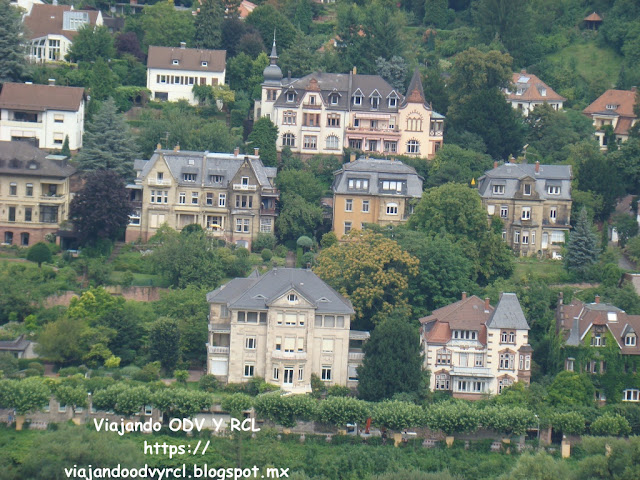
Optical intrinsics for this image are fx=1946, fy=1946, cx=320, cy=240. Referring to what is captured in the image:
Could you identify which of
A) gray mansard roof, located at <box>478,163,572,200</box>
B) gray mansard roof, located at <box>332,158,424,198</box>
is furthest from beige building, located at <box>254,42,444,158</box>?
gray mansard roof, located at <box>478,163,572,200</box>

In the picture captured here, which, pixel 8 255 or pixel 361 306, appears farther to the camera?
pixel 8 255

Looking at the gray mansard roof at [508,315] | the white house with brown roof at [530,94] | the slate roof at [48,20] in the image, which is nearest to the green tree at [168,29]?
the slate roof at [48,20]

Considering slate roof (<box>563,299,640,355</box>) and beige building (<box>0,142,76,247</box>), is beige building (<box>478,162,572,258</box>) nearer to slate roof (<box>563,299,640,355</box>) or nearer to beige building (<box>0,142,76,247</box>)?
slate roof (<box>563,299,640,355</box>)

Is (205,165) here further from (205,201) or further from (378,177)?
(378,177)

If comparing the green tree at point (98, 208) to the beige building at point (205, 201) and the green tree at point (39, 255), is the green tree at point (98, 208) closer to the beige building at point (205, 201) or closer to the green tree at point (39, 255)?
the green tree at point (39, 255)

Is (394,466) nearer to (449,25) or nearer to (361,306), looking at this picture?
(361,306)

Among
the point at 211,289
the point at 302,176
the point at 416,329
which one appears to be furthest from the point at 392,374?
the point at 302,176
